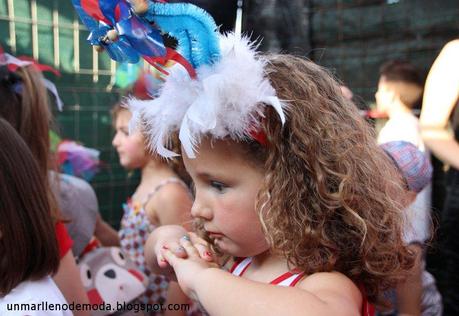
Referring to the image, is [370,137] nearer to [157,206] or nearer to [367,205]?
[367,205]

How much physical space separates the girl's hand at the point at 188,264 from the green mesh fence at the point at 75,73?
2.61 metres

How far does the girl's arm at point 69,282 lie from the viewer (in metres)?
1.56

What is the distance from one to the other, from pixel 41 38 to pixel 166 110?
3.01m

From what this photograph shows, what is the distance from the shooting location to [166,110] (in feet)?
3.38

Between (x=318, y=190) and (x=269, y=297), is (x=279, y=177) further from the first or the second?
(x=269, y=297)

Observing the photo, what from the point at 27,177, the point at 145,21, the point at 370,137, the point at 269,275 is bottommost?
the point at 269,275

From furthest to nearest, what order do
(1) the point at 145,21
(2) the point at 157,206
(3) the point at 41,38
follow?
(3) the point at 41,38
(2) the point at 157,206
(1) the point at 145,21

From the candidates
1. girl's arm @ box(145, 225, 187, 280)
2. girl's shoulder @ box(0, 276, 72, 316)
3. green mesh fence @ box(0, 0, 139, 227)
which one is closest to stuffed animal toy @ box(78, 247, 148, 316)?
girl's shoulder @ box(0, 276, 72, 316)

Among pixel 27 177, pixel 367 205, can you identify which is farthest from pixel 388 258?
pixel 27 177

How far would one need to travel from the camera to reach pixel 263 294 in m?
0.84

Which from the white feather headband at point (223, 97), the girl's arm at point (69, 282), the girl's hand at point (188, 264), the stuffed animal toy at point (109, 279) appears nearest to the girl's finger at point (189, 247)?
the girl's hand at point (188, 264)

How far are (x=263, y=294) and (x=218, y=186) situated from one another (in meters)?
0.25

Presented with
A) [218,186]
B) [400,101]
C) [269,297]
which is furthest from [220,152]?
[400,101]

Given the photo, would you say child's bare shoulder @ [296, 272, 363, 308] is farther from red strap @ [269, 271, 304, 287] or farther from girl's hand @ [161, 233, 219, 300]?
girl's hand @ [161, 233, 219, 300]
